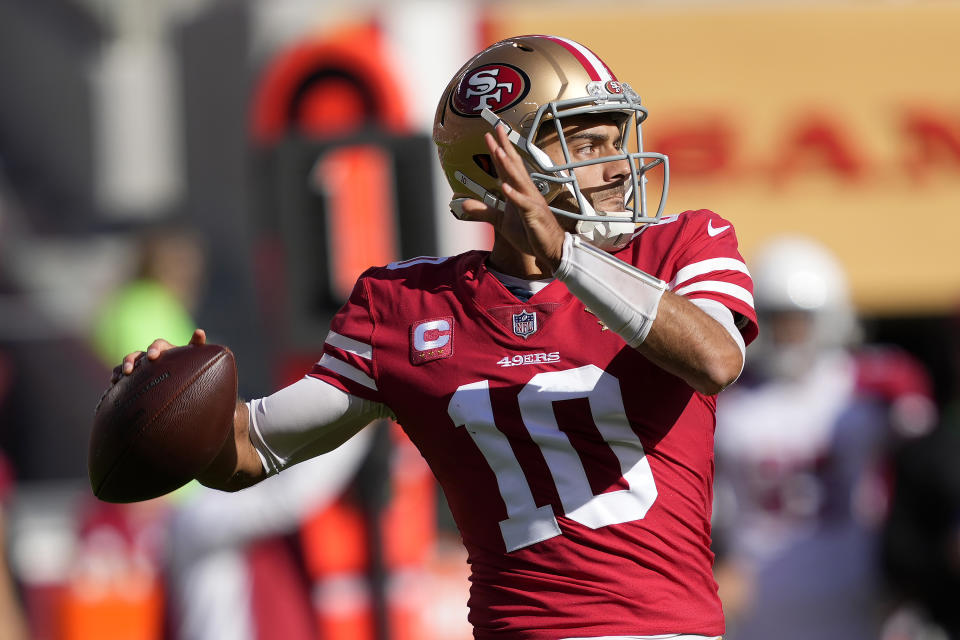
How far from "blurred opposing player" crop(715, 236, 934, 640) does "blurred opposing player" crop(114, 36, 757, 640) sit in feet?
8.52

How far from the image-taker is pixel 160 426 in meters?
2.48

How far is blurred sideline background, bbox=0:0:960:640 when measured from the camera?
5.29 m

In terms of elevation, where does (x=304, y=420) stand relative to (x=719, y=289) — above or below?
below

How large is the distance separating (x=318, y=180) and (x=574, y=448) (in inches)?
115

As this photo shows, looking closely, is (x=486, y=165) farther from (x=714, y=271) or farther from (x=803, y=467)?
(x=803, y=467)

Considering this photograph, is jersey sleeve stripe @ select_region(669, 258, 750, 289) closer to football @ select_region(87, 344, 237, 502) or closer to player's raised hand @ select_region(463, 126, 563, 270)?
player's raised hand @ select_region(463, 126, 563, 270)

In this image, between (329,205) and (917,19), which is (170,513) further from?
(917,19)

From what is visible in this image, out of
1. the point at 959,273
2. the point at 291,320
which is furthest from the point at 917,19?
the point at 291,320

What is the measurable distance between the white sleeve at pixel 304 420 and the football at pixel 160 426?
11cm

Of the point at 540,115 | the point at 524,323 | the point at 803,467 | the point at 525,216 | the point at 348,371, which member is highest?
the point at 540,115

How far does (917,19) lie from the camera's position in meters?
7.63

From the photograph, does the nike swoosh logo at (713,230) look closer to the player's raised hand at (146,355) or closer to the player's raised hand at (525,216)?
the player's raised hand at (525,216)

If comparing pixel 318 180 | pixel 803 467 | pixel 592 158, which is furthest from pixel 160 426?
pixel 803 467

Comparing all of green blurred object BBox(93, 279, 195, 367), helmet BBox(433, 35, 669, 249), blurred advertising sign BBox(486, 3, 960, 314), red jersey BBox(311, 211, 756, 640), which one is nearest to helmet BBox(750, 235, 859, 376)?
blurred advertising sign BBox(486, 3, 960, 314)
